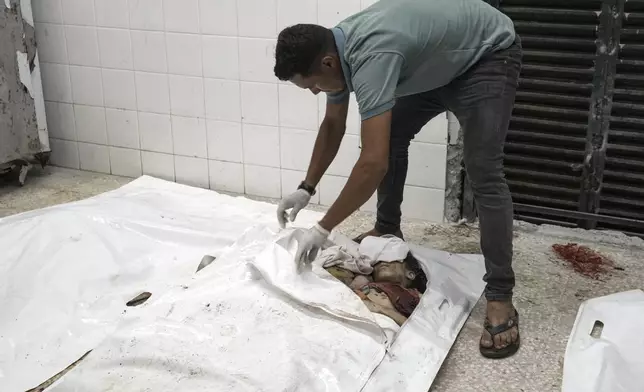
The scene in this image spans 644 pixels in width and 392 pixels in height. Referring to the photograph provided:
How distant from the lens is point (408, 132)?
95.1 inches

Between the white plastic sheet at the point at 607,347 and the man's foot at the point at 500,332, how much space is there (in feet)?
0.51

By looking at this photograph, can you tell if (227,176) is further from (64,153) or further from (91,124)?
(64,153)

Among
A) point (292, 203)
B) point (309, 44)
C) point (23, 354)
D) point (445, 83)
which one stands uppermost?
point (309, 44)

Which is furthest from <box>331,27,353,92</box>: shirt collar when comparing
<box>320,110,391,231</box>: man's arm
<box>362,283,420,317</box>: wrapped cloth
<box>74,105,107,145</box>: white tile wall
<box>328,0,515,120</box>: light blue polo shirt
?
<box>74,105,107,145</box>: white tile wall

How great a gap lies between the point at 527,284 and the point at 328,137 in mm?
855

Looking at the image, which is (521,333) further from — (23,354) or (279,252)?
(23,354)

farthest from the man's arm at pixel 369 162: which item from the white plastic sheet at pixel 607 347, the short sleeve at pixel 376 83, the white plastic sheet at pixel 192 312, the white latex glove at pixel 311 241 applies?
the white plastic sheet at pixel 607 347

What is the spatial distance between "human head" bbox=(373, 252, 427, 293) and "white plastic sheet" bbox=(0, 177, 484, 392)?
0.12 ft

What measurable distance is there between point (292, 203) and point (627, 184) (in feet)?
4.31

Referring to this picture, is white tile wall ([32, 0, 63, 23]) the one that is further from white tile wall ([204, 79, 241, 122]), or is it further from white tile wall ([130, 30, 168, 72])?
white tile wall ([204, 79, 241, 122])

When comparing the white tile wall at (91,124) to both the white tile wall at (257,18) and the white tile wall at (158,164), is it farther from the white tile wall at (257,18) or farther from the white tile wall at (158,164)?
the white tile wall at (257,18)

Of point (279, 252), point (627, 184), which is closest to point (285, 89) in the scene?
point (279, 252)

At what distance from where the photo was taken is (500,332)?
2.07m

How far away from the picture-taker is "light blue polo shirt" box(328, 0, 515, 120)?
183 cm
